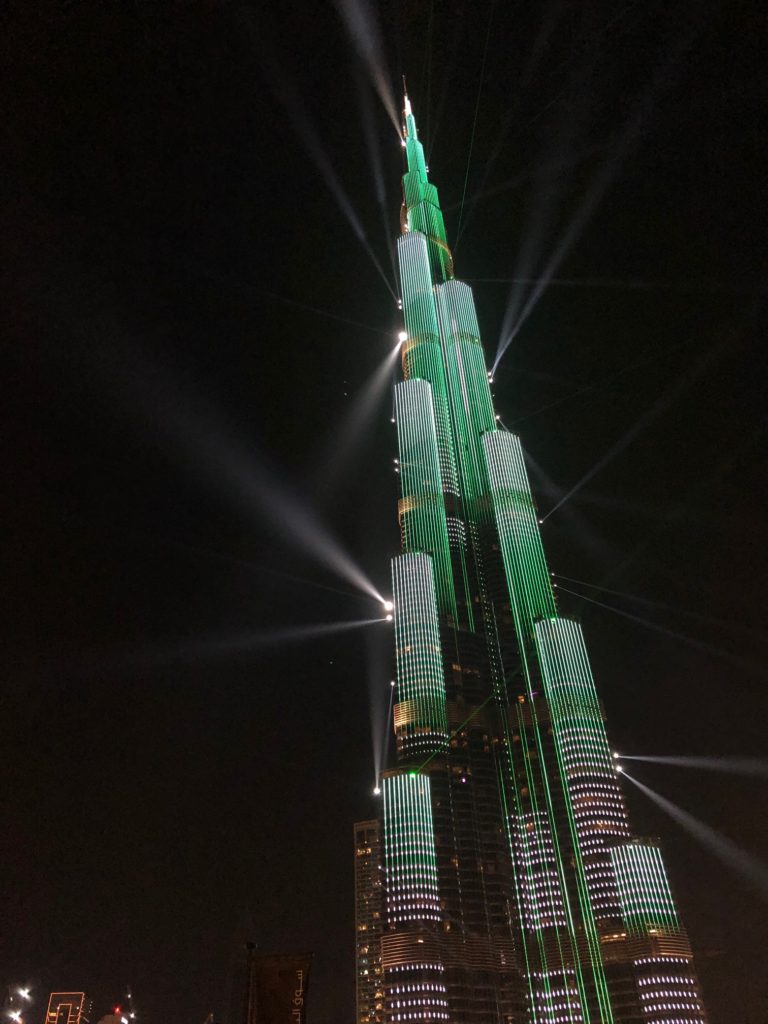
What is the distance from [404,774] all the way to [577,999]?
42.8m

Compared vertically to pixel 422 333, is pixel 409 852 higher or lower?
lower

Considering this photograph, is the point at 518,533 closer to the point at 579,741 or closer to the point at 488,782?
the point at 579,741

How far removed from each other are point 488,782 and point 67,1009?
9110 cm

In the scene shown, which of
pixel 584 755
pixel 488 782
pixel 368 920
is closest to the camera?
pixel 584 755

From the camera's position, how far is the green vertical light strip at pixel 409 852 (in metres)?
123

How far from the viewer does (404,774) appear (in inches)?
5281

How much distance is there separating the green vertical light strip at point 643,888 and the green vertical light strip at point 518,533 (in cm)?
4443

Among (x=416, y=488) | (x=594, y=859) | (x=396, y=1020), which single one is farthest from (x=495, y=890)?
(x=416, y=488)

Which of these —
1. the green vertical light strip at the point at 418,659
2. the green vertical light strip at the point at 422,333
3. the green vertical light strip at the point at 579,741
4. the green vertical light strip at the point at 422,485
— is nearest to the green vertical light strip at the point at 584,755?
the green vertical light strip at the point at 579,741

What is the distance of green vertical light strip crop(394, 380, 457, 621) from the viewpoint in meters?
166

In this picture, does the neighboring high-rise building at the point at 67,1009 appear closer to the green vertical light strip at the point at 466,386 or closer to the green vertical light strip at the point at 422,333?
the green vertical light strip at the point at 466,386

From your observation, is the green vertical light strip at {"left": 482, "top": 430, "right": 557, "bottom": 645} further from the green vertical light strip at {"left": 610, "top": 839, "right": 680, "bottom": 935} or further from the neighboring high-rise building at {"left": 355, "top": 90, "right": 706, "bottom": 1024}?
the green vertical light strip at {"left": 610, "top": 839, "right": 680, "bottom": 935}

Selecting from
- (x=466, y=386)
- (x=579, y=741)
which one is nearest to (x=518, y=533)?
(x=466, y=386)

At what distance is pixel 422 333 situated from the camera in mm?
189750
